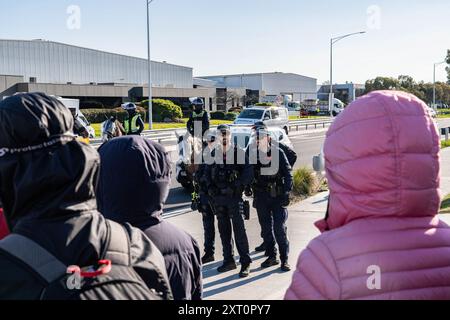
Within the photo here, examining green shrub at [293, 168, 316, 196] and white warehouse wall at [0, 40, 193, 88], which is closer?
green shrub at [293, 168, 316, 196]

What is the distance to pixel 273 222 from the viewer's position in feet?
23.1

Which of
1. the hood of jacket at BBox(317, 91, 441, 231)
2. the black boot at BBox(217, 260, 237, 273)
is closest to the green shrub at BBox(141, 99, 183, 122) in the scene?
the black boot at BBox(217, 260, 237, 273)

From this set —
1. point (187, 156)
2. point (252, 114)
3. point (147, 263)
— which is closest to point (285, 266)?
point (187, 156)

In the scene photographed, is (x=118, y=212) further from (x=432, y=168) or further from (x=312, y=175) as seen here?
(x=312, y=175)

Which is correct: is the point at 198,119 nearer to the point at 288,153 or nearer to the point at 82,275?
the point at 288,153

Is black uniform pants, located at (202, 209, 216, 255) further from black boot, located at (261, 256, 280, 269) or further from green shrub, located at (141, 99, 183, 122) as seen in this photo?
green shrub, located at (141, 99, 183, 122)

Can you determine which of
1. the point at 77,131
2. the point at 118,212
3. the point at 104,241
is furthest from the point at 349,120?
the point at 77,131

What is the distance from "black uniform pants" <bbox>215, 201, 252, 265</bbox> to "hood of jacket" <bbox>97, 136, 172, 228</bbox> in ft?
13.0

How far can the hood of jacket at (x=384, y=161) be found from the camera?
6.70ft

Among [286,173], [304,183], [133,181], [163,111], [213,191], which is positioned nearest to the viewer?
[133,181]

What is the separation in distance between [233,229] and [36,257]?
518cm

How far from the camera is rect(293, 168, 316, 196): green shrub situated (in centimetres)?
1178

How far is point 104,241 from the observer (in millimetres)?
1772
